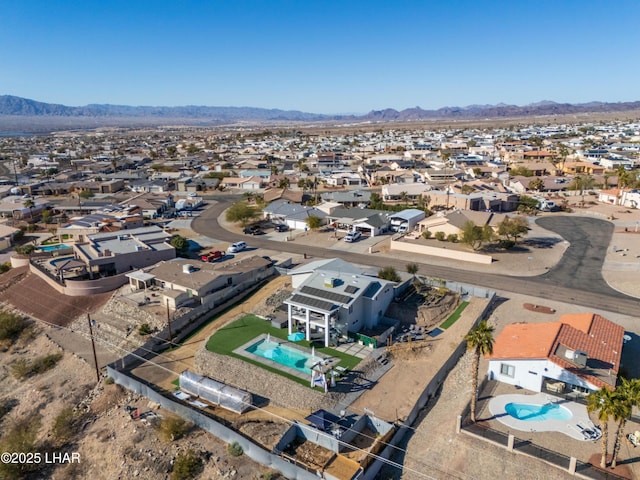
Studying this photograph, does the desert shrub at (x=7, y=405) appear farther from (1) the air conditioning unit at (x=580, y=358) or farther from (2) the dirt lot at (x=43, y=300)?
(1) the air conditioning unit at (x=580, y=358)

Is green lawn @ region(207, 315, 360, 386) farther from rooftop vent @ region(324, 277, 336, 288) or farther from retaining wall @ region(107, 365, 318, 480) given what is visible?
retaining wall @ region(107, 365, 318, 480)

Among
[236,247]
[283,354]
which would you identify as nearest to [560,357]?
[283,354]

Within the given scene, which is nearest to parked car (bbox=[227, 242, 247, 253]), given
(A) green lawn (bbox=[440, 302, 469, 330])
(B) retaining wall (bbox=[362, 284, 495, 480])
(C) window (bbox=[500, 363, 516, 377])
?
(A) green lawn (bbox=[440, 302, 469, 330])

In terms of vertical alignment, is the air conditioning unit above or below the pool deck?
above

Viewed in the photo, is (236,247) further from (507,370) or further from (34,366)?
(507,370)

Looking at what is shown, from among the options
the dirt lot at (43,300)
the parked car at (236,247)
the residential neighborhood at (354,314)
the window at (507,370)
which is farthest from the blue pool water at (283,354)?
the parked car at (236,247)

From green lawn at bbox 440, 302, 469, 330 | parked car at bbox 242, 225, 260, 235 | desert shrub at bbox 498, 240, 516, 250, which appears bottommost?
green lawn at bbox 440, 302, 469, 330

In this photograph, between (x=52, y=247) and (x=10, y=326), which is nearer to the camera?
(x=10, y=326)

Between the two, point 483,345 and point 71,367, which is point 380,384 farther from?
point 71,367
